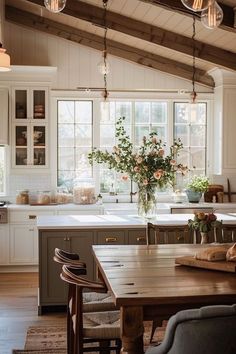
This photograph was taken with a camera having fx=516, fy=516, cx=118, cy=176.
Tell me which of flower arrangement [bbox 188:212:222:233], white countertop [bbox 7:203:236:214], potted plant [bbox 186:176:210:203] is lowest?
white countertop [bbox 7:203:236:214]

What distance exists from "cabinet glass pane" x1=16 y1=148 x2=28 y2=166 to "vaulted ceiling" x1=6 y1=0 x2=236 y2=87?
172 centimetres

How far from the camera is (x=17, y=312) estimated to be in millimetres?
4848

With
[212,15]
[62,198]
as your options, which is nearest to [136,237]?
[212,15]

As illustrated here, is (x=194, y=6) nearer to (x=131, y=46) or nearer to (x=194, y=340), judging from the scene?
(x=194, y=340)

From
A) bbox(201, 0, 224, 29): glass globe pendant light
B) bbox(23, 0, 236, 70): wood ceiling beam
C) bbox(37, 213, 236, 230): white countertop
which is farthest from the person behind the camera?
bbox(23, 0, 236, 70): wood ceiling beam

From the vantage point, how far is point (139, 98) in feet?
24.5

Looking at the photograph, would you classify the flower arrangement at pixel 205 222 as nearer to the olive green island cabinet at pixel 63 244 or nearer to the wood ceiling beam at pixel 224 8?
the olive green island cabinet at pixel 63 244

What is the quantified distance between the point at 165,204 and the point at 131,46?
7.38 ft

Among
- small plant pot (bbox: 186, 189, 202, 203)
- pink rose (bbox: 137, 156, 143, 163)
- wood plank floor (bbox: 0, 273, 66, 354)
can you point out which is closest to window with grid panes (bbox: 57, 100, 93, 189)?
small plant pot (bbox: 186, 189, 202, 203)

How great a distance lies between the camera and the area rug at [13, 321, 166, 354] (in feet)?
12.8

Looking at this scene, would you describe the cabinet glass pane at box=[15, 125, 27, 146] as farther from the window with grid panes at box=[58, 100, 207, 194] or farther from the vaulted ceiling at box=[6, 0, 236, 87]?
the vaulted ceiling at box=[6, 0, 236, 87]

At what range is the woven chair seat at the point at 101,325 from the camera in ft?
9.02

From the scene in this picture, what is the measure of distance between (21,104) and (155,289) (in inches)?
191

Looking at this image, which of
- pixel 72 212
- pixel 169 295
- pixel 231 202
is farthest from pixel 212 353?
pixel 231 202
